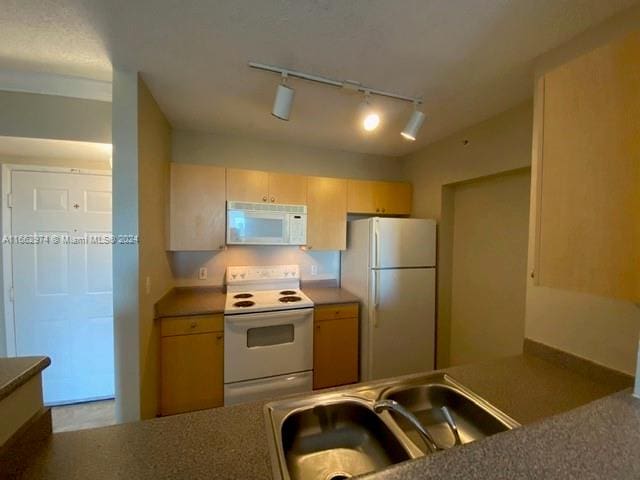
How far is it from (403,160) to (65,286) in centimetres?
350

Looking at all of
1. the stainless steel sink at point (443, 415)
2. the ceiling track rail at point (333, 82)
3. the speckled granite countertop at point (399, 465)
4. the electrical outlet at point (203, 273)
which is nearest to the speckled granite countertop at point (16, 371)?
the speckled granite countertop at point (399, 465)

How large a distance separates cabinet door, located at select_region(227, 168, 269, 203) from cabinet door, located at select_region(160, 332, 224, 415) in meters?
1.16

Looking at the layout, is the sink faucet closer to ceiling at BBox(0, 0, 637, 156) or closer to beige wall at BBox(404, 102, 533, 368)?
ceiling at BBox(0, 0, 637, 156)

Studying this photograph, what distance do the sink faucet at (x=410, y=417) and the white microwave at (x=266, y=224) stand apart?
1.74 metres

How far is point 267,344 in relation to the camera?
2.20m

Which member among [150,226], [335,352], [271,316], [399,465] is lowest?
[335,352]

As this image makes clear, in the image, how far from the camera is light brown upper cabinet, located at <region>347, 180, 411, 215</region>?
2.77m

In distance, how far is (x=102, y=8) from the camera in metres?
1.10

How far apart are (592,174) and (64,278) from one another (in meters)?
3.37

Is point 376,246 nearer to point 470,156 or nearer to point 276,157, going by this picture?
point 470,156

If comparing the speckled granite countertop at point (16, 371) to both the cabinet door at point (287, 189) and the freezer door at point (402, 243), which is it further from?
the freezer door at point (402, 243)

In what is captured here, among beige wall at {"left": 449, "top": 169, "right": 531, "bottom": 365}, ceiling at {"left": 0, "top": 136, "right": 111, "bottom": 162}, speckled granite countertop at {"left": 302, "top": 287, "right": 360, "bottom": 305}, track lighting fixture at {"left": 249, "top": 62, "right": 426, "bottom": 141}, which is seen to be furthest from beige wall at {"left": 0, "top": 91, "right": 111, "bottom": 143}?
beige wall at {"left": 449, "top": 169, "right": 531, "bottom": 365}

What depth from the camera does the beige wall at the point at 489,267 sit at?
2078 millimetres

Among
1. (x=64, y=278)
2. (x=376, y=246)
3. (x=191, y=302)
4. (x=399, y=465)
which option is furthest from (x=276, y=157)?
(x=399, y=465)
